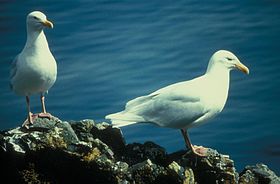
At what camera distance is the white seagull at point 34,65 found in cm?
568

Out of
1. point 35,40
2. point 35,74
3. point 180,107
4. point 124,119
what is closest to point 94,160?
point 124,119

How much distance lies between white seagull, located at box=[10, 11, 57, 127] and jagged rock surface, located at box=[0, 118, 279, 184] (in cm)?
31

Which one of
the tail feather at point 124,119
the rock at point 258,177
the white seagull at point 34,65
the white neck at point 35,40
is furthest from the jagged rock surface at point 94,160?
the white neck at point 35,40

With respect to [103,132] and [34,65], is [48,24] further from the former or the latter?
[103,132]

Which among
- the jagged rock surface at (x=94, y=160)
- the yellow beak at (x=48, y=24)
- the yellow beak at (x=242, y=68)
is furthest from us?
the yellow beak at (x=242, y=68)

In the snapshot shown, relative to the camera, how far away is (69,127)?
17.7 ft

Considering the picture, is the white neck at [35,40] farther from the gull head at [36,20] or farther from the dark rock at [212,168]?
the dark rock at [212,168]

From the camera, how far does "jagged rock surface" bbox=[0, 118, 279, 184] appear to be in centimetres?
523

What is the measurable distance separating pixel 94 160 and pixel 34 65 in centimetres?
97

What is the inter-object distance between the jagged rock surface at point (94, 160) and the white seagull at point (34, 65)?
313 mm

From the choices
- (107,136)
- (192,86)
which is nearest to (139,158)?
(107,136)

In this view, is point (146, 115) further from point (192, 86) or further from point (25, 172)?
point (25, 172)

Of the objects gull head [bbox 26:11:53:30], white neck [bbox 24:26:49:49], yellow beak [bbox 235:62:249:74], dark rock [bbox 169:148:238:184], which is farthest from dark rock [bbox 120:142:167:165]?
gull head [bbox 26:11:53:30]

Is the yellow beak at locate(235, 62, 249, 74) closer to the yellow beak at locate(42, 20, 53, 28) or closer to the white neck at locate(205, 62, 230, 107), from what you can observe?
the white neck at locate(205, 62, 230, 107)
